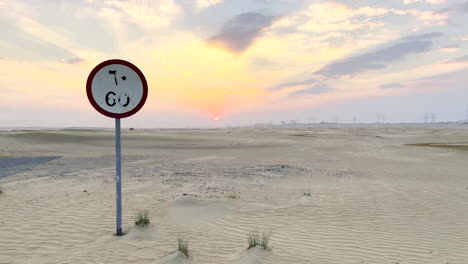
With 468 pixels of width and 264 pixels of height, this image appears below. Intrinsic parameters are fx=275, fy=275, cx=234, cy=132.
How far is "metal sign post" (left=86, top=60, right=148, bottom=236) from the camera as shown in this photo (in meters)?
4.79

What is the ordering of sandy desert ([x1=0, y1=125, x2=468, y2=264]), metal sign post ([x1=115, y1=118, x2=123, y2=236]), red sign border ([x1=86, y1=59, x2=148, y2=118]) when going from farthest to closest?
1. metal sign post ([x1=115, y1=118, x2=123, y2=236])
2. sandy desert ([x1=0, y1=125, x2=468, y2=264])
3. red sign border ([x1=86, y1=59, x2=148, y2=118])

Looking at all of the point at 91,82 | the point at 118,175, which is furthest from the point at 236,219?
the point at 91,82

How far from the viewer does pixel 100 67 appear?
4.83m

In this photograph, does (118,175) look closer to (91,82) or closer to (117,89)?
(117,89)

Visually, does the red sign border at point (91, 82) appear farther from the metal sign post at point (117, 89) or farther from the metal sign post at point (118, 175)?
the metal sign post at point (118, 175)

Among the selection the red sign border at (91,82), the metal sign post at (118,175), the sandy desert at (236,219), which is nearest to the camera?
the red sign border at (91,82)

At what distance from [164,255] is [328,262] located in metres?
2.79

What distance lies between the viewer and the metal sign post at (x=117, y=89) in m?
4.79

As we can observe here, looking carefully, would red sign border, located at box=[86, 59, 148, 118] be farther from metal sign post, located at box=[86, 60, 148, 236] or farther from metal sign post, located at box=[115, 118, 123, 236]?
metal sign post, located at box=[115, 118, 123, 236]

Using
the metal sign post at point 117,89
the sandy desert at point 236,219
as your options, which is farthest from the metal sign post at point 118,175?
the sandy desert at point 236,219

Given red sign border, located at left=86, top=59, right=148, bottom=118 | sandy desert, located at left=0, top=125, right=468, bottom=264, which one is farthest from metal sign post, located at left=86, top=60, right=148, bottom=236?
sandy desert, located at left=0, top=125, right=468, bottom=264

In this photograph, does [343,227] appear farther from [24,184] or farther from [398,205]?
[24,184]

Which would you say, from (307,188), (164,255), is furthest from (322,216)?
(164,255)

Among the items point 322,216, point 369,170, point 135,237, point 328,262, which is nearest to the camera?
point 328,262
